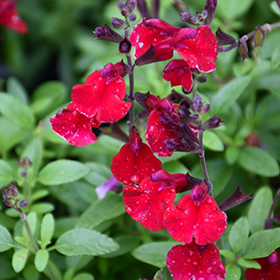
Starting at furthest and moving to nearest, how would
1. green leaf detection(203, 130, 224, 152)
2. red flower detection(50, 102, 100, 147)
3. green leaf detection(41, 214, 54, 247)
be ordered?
green leaf detection(203, 130, 224, 152)
green leaf detection(41, 214, 54, 247)
red flower detection(50, 102, 100, 147)

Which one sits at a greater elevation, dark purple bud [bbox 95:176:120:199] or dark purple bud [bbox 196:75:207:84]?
dark purple bud [bbox 196:75:207:84]

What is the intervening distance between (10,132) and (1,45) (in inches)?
59.8

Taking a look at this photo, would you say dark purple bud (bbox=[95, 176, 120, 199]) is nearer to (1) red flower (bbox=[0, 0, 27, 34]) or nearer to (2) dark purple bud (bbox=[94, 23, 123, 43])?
(2) dark purple bud (bbox=[94, 23, 123, 43])

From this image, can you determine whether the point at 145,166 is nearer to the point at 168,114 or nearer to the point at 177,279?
the point at 168,114

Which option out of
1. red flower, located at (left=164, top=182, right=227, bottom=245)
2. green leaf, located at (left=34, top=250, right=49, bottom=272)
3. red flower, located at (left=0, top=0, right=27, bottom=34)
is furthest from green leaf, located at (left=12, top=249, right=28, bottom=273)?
red flower, located at (left=0, top=0, right=27, bottom=34)

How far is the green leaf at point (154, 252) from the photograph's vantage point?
3.60ft

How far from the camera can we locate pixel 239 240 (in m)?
1.08

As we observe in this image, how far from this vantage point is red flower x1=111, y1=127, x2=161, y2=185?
0.96 meters

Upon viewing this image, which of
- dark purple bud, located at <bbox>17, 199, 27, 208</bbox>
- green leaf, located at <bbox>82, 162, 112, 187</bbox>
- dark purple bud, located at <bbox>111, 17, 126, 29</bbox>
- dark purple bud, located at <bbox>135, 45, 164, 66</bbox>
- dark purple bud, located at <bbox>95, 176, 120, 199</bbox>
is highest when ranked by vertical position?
dark purple bud, located at <bbox>111, 17, 126, 29</bbox>

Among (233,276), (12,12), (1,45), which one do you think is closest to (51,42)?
(1,45)

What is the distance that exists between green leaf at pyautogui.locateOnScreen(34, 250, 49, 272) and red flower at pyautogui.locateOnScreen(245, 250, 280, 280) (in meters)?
0.60

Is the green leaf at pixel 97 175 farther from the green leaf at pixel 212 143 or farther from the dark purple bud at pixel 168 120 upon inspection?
the dark purple bud at pixel 168 120

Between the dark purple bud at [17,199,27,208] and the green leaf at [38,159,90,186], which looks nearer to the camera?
the dark purple bud at [17,199,27,208]

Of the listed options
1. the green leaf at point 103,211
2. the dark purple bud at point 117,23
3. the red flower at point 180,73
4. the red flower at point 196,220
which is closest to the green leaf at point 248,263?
the red flower at point 196,220
